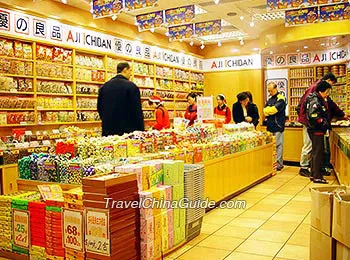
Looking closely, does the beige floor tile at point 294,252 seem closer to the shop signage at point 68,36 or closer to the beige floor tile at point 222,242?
the beige floor tile at point 222,242

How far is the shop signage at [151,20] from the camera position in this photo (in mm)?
8023

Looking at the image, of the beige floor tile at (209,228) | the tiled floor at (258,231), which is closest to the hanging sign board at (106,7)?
the tiled floor at (258,231)

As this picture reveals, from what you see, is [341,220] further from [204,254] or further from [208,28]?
[208,28]

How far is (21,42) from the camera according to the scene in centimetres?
696

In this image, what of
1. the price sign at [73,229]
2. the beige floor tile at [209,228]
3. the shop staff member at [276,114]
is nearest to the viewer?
the price sign at [73,229]

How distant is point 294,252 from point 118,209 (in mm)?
1719

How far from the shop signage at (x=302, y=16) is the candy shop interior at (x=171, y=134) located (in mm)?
21

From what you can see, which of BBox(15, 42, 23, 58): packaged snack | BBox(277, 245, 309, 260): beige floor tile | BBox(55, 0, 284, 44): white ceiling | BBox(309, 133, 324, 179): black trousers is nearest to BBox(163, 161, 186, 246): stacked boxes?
BBox(277, 245, 309, 260): beige floor tile

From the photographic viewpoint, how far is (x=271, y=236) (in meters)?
4.05

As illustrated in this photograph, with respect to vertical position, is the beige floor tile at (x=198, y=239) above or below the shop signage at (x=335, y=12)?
below

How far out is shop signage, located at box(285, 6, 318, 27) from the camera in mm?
7602

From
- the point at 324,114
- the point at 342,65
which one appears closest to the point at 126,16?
the point at 324,114

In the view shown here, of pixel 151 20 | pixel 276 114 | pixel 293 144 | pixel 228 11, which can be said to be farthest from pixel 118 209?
pixel 293 144

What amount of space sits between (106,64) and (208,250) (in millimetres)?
6033
